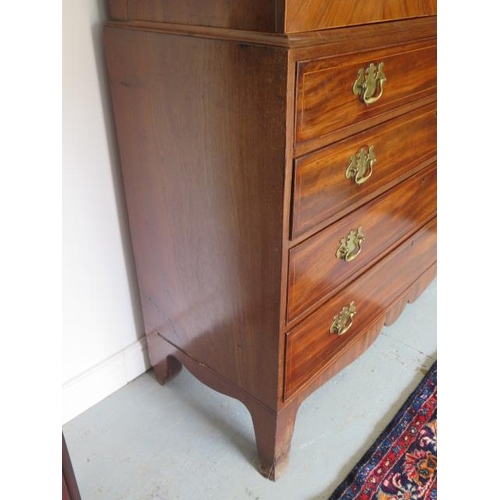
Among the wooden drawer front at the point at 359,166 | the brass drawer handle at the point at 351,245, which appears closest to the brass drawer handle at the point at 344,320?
the brass drawer handle at the point at 351,245

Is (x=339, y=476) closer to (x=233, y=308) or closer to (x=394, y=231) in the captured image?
(x=233, y=308)

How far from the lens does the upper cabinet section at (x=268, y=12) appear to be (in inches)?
28.5

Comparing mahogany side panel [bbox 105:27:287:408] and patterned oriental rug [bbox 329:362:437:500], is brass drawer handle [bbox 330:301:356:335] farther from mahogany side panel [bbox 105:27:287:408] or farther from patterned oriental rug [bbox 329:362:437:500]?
patterned oriental rug [bbox 329:362:437:500]

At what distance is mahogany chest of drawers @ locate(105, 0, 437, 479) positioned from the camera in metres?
0.80

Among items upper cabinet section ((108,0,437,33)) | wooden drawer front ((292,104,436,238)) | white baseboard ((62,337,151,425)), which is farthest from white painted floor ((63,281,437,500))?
upper cabinet section ((108,0,437,33))

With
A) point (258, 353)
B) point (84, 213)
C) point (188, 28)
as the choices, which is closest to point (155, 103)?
point (188, 28)

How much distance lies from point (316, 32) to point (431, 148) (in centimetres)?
64

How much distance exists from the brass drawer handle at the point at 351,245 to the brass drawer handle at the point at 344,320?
0.46ft

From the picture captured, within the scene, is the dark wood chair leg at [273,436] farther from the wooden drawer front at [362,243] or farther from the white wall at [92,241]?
the white wall at [92,241]

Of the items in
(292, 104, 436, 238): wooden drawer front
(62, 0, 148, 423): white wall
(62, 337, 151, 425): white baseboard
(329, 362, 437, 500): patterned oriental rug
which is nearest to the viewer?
(292, 104, 436, 238): wooden drawer front

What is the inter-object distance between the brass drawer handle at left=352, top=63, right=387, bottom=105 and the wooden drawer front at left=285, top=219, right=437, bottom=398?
1.42ft

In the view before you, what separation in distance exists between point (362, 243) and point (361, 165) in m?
0.21

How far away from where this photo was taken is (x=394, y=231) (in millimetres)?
1267
